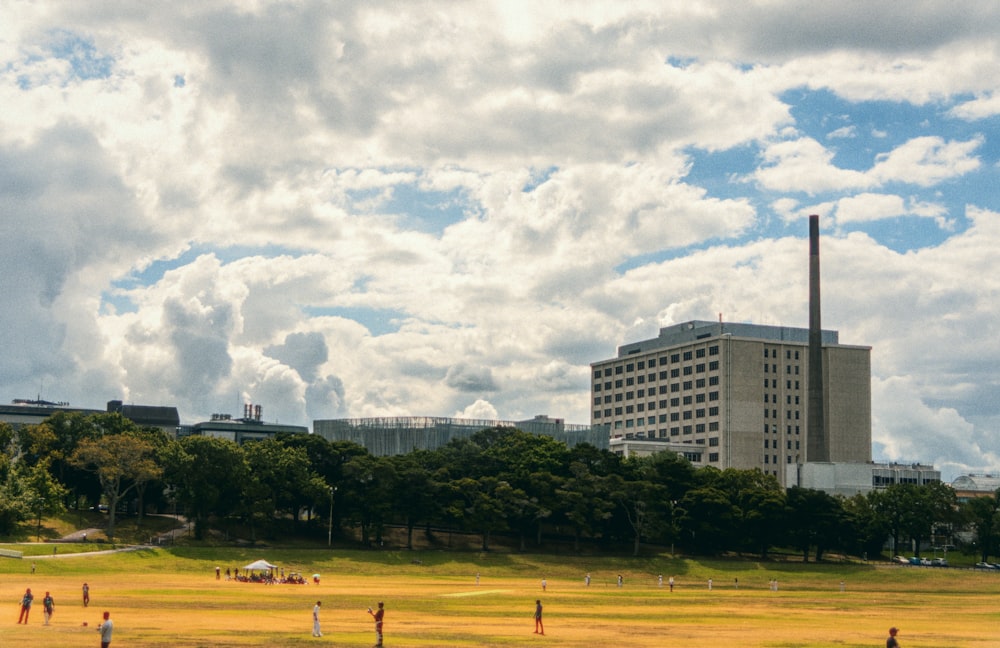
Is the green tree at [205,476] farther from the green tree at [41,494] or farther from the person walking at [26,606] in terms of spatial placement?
the person walking at [26,606]

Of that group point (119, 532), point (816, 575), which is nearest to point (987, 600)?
point (816, 575)

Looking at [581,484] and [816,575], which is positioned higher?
[581,484]

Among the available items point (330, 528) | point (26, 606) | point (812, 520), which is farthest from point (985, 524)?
point (26, 606)

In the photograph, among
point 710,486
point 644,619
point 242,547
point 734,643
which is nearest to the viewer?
point 734,643

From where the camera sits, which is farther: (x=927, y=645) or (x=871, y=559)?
(x=871, y=559)

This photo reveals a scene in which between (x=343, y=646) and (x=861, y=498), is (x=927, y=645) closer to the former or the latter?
(x=343, y=646)

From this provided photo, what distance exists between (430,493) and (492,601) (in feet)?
193

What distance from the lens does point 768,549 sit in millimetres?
186250

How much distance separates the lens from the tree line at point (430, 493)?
150 m

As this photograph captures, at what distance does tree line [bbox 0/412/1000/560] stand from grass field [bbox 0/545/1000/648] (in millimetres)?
7508

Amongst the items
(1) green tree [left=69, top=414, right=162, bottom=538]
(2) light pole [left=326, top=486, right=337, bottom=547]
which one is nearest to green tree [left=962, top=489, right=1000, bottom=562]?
(2) light pole [left=326, top=486, right=337, bottom=547]

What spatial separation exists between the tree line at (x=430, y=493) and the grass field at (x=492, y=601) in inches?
296

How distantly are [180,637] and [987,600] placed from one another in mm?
98245

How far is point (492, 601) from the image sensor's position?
10238 centimetres
